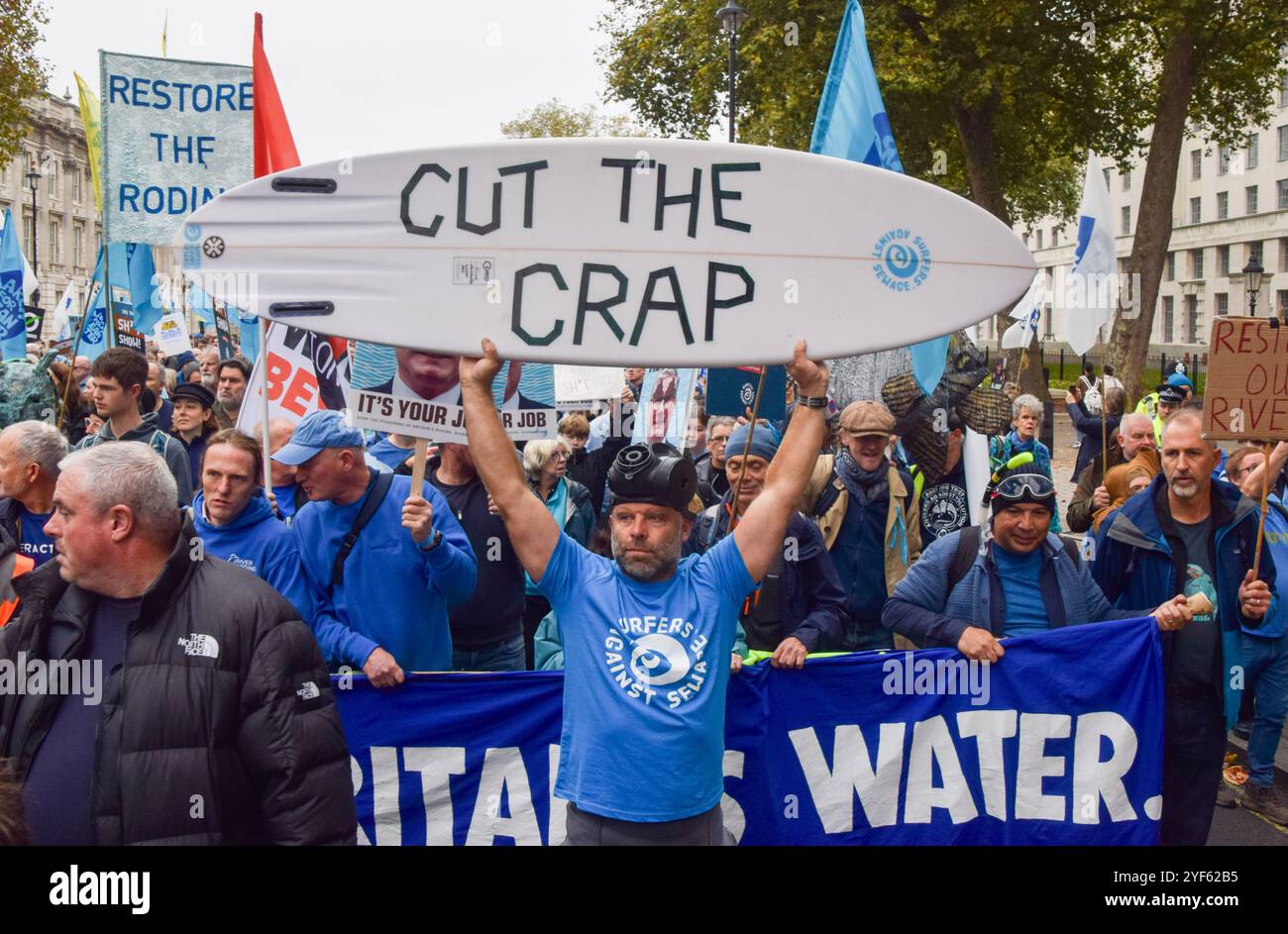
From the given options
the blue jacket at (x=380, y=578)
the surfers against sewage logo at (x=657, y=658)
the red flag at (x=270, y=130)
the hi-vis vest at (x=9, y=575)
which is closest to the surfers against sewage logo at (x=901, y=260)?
the surfers against sewage logo at (x=657, y=658)

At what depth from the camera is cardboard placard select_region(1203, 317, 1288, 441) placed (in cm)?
444

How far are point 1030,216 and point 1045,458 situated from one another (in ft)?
135

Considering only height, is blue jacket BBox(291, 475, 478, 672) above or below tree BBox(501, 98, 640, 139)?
below

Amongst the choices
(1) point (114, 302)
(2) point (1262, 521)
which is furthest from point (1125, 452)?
(1) point (114, 302)

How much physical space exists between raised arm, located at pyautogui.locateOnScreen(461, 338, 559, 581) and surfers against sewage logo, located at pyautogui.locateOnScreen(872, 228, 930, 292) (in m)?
1.18

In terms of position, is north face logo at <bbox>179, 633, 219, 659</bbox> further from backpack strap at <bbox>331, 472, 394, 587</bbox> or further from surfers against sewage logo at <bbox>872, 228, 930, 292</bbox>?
surfers against sewage logo at <bbox>872, 228, 930, 292</bbox>

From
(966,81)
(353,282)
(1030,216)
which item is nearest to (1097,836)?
(353,282)

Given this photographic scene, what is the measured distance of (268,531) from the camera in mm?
4250

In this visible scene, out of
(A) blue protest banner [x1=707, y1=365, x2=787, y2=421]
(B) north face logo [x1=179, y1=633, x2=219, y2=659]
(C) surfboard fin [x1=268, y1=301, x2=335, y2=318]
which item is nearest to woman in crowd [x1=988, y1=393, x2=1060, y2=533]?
(A) blue protest banner [x1=707, y1=365, x2=787, y2=421]

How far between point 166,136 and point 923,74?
59.3 ft

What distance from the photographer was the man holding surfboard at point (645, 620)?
2.97 m

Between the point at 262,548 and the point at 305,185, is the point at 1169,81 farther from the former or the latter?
the point at 305,185

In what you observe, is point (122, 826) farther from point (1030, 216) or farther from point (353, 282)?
point (1030, 216)

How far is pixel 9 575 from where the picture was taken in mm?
3711
